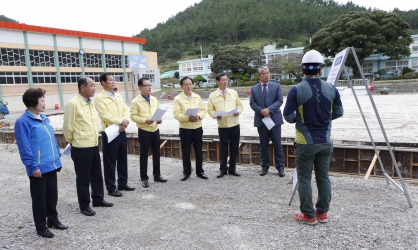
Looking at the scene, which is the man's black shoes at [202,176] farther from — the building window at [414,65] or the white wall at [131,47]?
the building window at [414,65]

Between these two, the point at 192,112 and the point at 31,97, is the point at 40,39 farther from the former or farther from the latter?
the point at 31,97

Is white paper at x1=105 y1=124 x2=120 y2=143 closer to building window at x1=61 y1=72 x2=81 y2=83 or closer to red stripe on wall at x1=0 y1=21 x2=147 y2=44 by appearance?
red stripe on wall at x1=0 y1=21 x2=147 y2=44

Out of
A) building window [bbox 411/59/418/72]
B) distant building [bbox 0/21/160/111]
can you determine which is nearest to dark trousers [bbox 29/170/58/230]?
distant building [bbox 0/21/160/111]

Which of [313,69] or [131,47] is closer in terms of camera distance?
[313,69]

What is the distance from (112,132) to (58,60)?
117ft

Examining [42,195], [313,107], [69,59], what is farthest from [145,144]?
[69,59]

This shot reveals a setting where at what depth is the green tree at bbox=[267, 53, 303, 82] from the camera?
39719 mm

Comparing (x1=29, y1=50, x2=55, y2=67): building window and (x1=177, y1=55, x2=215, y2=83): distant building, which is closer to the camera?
(x1=29, y1=50, x2=55, y2=67): building window

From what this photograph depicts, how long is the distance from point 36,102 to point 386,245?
4.07m

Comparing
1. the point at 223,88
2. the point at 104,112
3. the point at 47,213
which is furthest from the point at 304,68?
the point at 47,213

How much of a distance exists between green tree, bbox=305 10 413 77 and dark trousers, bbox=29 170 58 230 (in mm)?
35000

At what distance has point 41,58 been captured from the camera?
34.2 meters

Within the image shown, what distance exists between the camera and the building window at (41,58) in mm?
33406

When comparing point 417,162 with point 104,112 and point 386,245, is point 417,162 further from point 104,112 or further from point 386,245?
point 104,112
